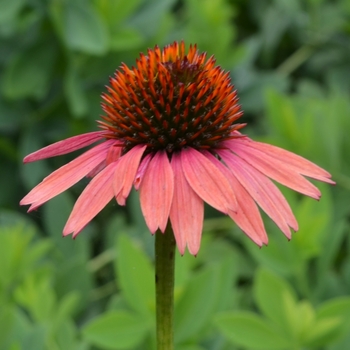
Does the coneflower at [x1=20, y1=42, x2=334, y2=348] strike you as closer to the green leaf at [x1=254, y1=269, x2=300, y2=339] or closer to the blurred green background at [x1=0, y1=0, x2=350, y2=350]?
the blurred green background at [x1=0, y1=0, x2=350, y2=350]

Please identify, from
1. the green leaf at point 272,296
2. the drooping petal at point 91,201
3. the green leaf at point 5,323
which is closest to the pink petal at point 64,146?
the drooping petal at point 91,201

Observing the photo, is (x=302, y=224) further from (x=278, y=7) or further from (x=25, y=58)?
(x=278, y=7)

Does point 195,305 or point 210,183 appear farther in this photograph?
point 195,305

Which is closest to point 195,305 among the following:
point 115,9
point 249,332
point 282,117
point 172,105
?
point 249,332

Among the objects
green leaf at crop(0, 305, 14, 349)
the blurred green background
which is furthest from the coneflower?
green leaf at crop(0, 305, 14, 349)

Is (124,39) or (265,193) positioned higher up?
(124,39)

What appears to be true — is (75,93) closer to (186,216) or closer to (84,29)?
(84,29)

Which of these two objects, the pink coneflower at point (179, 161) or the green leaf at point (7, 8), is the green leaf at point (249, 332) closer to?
the pink coneflower at point (179, 161)

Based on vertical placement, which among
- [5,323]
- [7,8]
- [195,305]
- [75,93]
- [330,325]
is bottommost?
[330,325]
